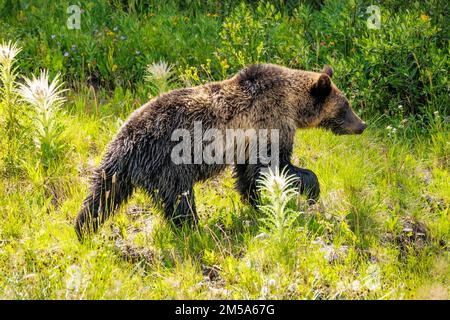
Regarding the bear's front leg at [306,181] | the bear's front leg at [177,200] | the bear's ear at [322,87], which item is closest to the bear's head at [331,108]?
the bear's ear at [322,87]

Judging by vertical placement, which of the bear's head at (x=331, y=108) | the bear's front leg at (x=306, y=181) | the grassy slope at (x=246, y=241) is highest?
the bear's head at (x=331, y=108)

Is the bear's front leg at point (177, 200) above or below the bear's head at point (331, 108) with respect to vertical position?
below

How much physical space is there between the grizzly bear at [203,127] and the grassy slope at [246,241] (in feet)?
0.90

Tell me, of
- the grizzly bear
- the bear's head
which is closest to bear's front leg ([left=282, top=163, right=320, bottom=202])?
the grizzly bear

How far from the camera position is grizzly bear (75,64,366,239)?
6270 millimetres

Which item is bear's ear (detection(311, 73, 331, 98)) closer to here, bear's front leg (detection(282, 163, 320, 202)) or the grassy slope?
the grassy slope

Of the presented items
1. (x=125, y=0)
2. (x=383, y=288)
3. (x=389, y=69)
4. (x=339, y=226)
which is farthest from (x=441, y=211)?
(x=125, y=0)

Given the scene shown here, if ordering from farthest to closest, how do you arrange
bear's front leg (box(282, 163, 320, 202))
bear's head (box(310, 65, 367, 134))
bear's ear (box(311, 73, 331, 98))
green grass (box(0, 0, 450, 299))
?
bear's head (box(310, 65, 367, 134)), bear's ear (box(311, 73, 331, 98)), bear's front leg (box(282, 163, 320, 202)), green grass (box(0, 0, 450, 299))

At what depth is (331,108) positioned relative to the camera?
7.38 m

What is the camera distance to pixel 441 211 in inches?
270

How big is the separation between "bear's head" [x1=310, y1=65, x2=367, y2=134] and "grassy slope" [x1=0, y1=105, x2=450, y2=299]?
0.37 m

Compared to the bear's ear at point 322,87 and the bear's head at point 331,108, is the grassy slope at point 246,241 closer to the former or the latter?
the bear's head at point 331,108

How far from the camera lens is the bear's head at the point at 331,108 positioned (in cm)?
716

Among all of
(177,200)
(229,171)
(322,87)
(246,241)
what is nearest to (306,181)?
(246,241)
